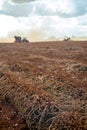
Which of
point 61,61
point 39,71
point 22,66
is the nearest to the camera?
point 39,71

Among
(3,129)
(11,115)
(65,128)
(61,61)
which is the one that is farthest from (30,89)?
(61,61)

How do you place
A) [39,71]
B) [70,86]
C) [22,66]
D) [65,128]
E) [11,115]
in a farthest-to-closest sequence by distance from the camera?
[22,66] < [39,71] < [70,86] < [11,115] < [65,128]

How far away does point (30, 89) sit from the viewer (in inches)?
595

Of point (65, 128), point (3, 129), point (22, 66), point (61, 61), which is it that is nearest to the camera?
point (65, 128)

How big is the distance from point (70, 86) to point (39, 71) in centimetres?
465

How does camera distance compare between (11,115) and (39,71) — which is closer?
(11,115)

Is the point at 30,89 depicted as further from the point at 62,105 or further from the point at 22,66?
the point at 22,66

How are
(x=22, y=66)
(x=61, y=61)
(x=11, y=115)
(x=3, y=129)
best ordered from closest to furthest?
1. (x=3, y=129)
2. (x=11, y=115)
3. (x=22, y=66)
4. (x=61, y=61)

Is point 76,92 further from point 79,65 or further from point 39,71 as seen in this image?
point 79,65

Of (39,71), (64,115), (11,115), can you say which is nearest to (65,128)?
(64,115)

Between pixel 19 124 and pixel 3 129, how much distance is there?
73 cm

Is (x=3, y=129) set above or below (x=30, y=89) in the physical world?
below

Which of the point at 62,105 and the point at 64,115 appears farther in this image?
the point at 62,105

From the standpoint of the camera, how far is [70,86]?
16344mm
